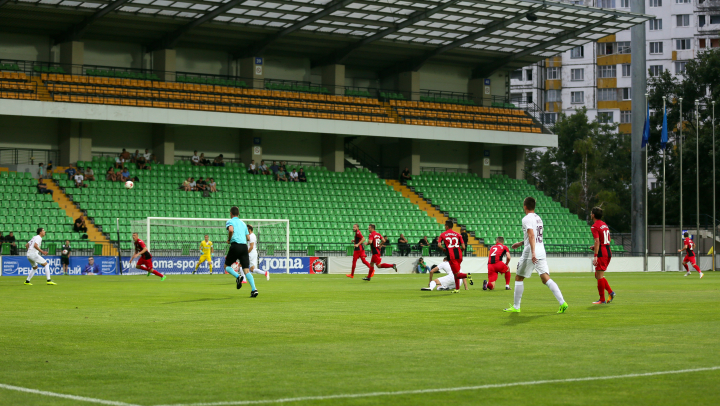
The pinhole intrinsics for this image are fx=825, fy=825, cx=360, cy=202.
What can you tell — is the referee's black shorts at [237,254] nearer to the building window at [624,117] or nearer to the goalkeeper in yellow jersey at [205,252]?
the goalkeeper in yellow jersey at [205,252]

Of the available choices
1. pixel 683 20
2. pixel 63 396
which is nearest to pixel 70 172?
pixel 63 396

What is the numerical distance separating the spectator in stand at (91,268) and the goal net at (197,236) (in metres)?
2.38

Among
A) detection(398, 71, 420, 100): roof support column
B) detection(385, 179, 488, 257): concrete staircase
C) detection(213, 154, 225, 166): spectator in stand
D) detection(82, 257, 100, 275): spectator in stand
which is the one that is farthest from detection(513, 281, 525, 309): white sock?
detection(398, 71, 420, 100): roof support column

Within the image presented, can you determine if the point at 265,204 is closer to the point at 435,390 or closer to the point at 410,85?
the point at 410,85

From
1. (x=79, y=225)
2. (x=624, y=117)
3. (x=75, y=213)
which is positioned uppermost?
(x=624, y=117)

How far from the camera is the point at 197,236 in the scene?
40.0m

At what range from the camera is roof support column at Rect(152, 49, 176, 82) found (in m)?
48.7

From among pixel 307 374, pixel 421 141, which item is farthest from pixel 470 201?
pixel 307 374

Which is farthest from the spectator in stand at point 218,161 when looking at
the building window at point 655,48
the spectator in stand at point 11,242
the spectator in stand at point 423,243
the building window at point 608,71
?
the building window at point 655,48

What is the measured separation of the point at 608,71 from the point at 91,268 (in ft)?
278

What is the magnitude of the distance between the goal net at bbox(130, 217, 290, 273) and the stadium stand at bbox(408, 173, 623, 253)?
14195 millimetres

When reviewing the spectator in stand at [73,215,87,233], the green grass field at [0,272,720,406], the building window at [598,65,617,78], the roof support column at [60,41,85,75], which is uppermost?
the building window at [598,65,617,78]

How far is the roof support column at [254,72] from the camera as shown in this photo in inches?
2037

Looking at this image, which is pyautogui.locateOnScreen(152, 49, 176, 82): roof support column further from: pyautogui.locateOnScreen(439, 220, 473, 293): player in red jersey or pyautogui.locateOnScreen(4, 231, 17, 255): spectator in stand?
pyautogui.locateOnScreen(439, 220, 473, 293): player in red jersey
